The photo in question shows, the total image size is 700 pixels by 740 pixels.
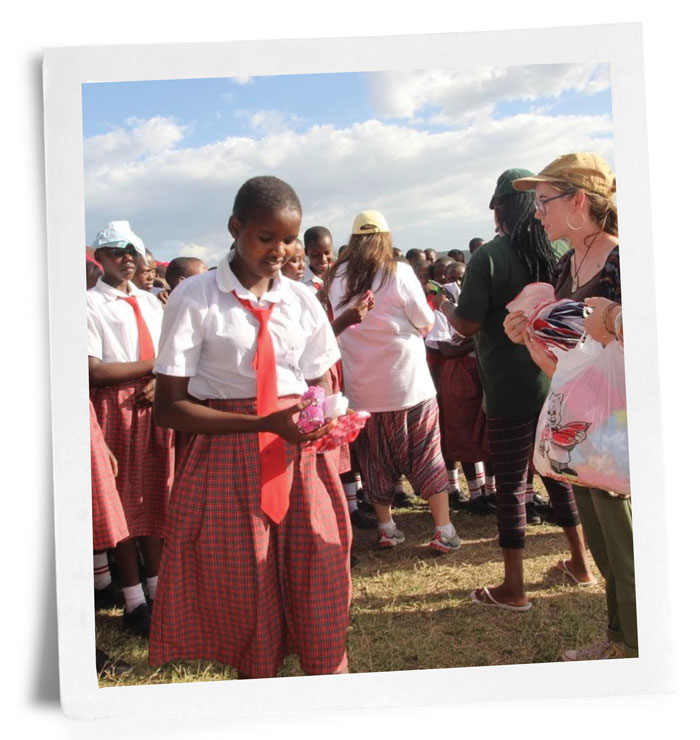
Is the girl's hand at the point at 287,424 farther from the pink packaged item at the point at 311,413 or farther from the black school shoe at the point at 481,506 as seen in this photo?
the black school shoe at the point at 481,506

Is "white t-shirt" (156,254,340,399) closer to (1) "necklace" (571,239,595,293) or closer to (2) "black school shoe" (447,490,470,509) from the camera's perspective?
(1) "necklace" (571,239,595,293)

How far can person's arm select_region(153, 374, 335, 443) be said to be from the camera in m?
2.53

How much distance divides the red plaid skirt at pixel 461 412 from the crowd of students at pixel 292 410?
46 centimetres

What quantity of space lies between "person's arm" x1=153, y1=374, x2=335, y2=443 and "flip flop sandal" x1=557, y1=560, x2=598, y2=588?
136 cm

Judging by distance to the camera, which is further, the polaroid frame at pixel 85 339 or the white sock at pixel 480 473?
the white sock at pixel 480 473

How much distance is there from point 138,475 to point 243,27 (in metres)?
1.83

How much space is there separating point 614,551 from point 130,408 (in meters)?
2.00

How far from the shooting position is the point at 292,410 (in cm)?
252

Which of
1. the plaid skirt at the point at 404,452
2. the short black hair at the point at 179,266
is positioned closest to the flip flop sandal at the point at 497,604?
the plaid skirt at the point at 404,452

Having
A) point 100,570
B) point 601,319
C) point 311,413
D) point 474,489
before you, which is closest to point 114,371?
point 100,570

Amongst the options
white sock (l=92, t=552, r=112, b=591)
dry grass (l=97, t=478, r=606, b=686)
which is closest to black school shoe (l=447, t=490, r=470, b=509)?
dry grass (l=97, t=478, r=606, b=686)

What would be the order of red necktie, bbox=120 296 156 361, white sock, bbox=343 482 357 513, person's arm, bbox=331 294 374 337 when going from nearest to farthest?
red necktie, bbox=120 296 156 361 < person's arm, bbox=331 294 374 337 < white sock, bbox=343 482 357 513

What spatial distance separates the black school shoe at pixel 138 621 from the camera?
3.23m

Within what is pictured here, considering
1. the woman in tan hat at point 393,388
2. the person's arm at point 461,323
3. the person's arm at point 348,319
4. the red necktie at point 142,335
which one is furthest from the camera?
the woman in tan hat at point 393,388
